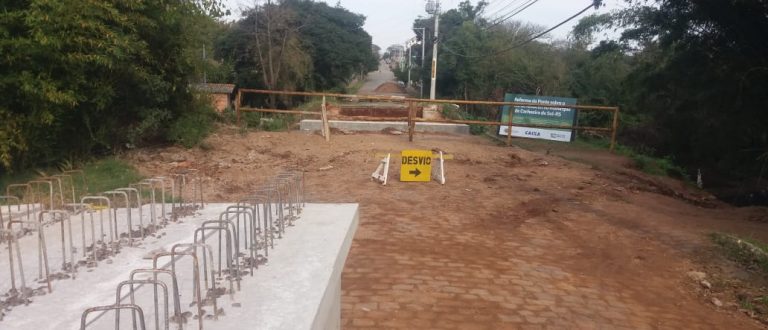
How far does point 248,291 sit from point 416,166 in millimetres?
7513

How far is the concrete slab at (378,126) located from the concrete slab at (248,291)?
42.6ft

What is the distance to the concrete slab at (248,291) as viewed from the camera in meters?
2.12

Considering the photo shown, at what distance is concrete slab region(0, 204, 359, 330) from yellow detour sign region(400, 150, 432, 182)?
6441mm

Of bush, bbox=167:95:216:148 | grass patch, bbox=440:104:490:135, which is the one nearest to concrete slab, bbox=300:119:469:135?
grass patch, bbox=440:104:490:135

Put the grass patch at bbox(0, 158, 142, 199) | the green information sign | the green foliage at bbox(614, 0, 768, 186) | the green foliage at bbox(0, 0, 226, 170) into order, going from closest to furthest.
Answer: the green foliage at bbox(0, 0, 226, 170)
the grass patch at bbox(0, 158, 142, 199)
the green foliage at bbox(614, 0, 768, 186)
the green information sign

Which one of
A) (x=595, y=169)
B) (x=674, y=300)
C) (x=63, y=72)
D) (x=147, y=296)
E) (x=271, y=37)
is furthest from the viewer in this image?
(x=271, y=37)

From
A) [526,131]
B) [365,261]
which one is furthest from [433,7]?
[365,261]

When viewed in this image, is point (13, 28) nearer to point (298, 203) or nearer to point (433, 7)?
point (298, 203)

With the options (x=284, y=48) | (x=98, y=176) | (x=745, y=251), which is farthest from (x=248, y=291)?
(x=284, y=48)

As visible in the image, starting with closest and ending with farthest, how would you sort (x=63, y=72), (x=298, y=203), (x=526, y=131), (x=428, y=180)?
(x=298, y=203), (x=63, y=72), (x=428, y=180), (x=526, y=131)

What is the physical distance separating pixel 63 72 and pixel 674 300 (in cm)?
915

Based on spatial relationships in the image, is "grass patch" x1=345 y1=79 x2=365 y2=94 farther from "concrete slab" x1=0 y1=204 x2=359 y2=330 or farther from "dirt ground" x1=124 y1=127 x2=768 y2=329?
"concrete slab" x1=0 y1=204 x2=359 y2=330

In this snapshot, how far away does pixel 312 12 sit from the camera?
36844mm

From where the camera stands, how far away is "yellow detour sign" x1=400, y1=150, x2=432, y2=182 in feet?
32.2
